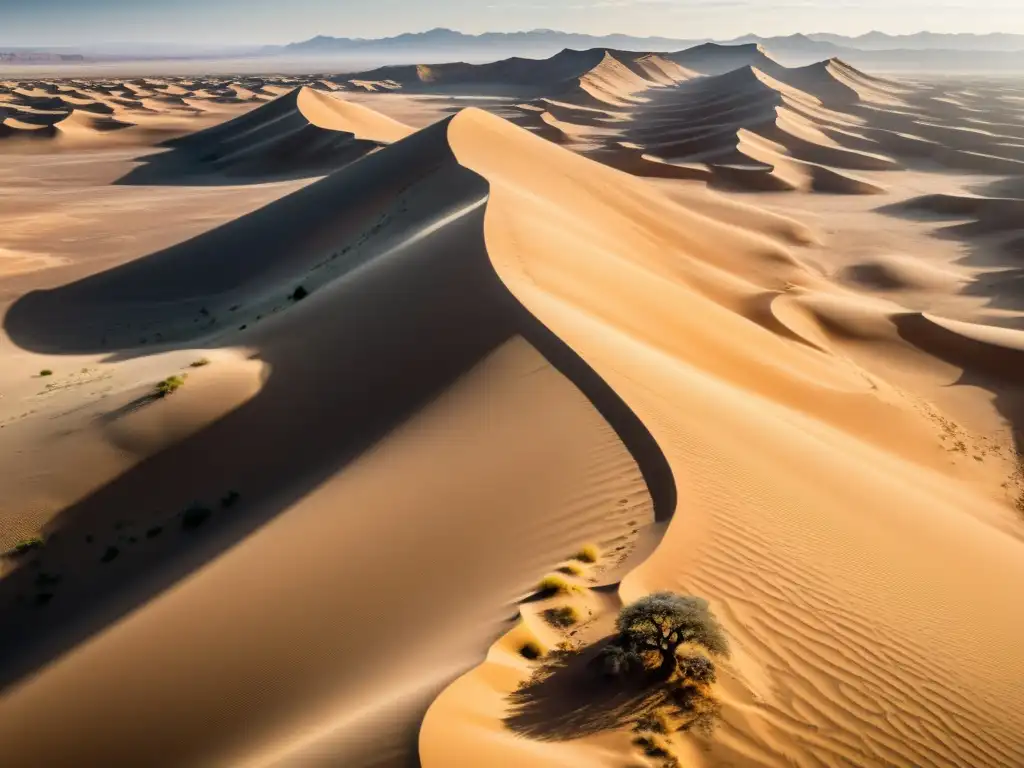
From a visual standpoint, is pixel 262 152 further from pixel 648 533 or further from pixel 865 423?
pixel 648 533

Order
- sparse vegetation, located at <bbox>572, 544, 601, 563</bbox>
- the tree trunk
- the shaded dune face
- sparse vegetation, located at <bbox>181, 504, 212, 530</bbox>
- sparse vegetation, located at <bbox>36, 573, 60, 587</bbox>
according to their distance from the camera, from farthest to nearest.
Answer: sparse vegetation, located at <bbox>181, 504, 212, 530</bbox> → sparse vegetation, located at <bbox>36, 573, 60, 587</bbox> → sparse vegetation, located at <bbox>572, 544, 601, 563</bbox> → the shaded dune face → the tree trunk

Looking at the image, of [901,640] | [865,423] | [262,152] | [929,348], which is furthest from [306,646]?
[262,152]

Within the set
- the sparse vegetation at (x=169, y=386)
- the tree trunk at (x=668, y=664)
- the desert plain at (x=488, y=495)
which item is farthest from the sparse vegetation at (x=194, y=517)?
the tree trunk at (x=668, y=664)

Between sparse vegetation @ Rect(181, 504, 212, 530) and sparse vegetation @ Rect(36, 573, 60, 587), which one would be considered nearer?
sparse vegetation @ Rect(36, 573, 60, 587)

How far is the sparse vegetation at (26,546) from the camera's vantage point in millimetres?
8398

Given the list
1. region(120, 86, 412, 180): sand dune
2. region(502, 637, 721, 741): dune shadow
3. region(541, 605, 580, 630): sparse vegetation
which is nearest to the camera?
region(502, 637, 721, 741): dune shadow

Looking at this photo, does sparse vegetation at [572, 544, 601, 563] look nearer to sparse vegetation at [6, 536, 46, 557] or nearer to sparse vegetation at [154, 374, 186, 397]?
sparse vegetation at [6, 536, 46, 557]

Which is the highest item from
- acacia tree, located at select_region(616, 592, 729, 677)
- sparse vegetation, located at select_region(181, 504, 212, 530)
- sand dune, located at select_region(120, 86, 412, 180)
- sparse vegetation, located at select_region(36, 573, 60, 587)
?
sand dune, located at select_region(120, 86, 412, 180)

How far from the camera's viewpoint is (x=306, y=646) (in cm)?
616

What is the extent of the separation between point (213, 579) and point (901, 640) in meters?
6.20

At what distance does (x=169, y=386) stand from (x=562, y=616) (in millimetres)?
7881

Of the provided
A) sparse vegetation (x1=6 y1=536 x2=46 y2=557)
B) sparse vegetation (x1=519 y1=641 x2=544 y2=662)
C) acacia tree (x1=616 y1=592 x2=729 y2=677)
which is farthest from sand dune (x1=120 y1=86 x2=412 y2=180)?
acacia tree (x1=616 y1=592 x2=729 y2=677)

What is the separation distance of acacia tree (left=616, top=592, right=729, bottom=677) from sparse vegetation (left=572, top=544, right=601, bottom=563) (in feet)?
3.94

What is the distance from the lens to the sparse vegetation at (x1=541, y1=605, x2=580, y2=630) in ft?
17.6
